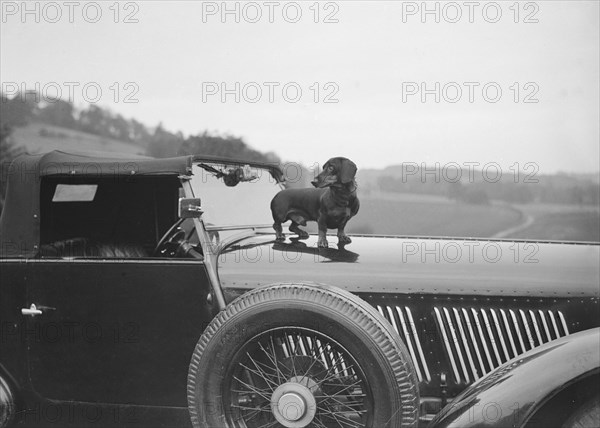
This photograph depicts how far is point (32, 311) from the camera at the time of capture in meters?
2.64

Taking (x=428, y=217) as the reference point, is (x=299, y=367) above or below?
below

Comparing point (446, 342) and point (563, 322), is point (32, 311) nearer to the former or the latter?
point (446, 342)

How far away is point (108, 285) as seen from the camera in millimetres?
2611

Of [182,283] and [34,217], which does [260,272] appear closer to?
[182,283]

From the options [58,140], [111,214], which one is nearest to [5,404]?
[111,214]

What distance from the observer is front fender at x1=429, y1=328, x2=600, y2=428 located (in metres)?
1.95

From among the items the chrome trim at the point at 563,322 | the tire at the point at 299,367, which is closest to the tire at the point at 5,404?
the tire at the point at 299,367

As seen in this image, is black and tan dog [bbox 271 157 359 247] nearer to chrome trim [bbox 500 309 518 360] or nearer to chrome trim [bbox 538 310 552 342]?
chrome trim [bbox 500 309 518 360]

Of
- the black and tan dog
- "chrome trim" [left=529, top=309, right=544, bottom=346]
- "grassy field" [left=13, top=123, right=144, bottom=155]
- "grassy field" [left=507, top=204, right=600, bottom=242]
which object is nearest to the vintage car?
"chrome trim" [left=529, top=309, right=544, bottom=346]

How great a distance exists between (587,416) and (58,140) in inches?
244

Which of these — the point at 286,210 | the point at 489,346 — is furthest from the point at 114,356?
the point at 489,346

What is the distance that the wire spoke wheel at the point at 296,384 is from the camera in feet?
7.27

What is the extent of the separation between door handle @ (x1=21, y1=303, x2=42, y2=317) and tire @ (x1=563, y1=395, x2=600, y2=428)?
7.74 ft

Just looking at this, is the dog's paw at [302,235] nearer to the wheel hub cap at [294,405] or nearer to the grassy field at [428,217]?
the wheel hub cap at [294,405]
